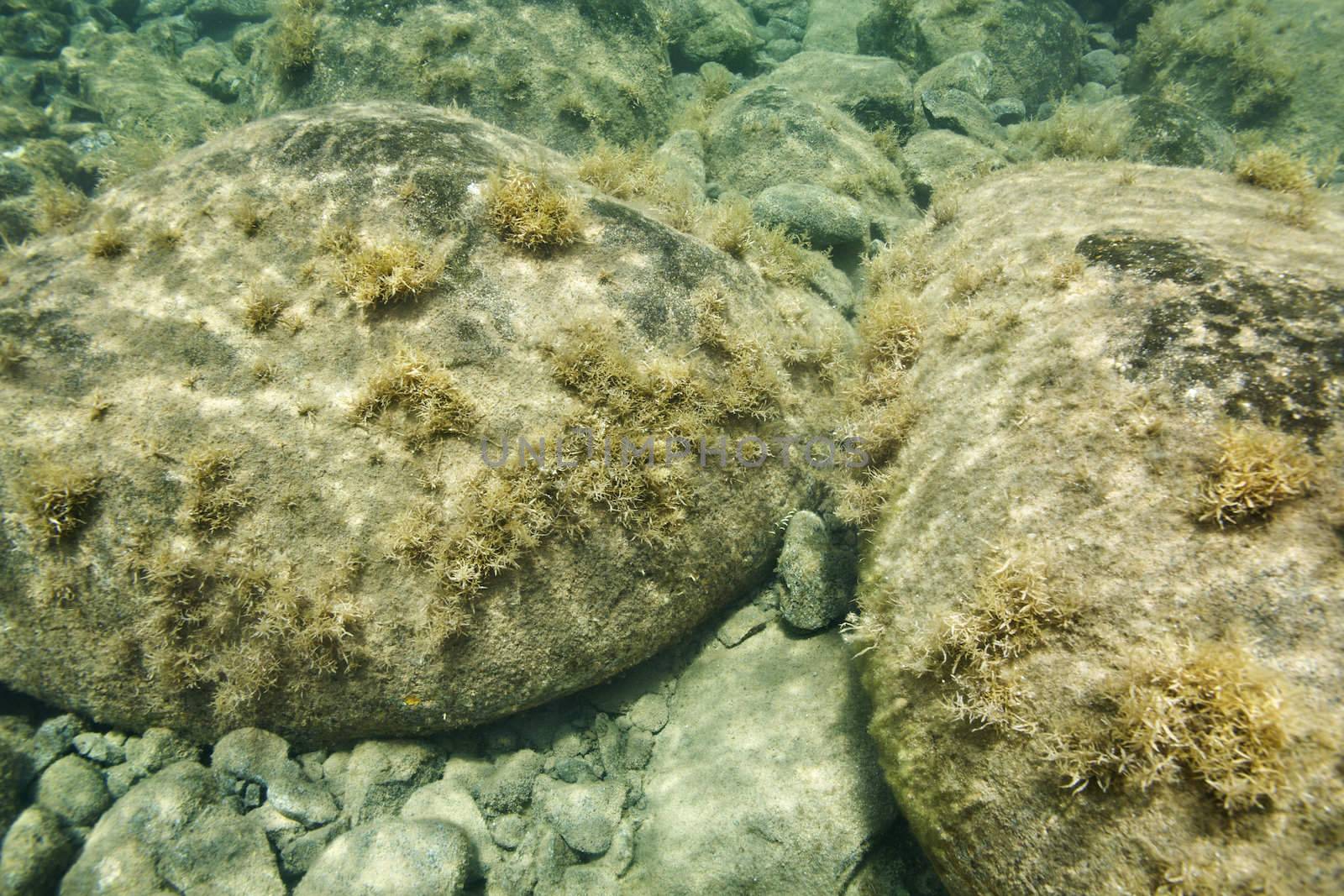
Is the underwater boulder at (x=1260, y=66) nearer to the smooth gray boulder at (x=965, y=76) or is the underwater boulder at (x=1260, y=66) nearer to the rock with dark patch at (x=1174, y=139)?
the rock with dark patch at (x=1174, y=139)

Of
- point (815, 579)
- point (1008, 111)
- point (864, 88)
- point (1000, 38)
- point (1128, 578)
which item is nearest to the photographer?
point (1128, 578)

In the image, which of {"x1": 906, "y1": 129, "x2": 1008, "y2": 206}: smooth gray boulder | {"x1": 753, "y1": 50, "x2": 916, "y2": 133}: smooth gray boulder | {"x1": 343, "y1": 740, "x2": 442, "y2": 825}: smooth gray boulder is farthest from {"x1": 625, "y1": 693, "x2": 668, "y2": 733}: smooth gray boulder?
{"x1": 753, "y1": 50, "x2": 916, "y2": 133}: smooth gray boulder

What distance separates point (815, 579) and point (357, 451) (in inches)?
148

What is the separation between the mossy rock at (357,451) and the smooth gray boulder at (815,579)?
31 centimetres

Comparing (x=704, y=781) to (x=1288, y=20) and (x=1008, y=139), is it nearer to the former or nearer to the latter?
(x=1008, y=139)

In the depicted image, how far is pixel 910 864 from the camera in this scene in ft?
12.5

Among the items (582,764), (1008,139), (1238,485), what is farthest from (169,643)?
(1008,139)

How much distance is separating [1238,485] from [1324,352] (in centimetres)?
115

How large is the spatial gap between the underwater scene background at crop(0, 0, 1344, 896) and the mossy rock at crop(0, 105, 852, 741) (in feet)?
0.12

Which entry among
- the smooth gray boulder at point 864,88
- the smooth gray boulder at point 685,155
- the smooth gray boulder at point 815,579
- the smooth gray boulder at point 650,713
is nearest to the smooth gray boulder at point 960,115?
the smooth gray boulder at point 864,88

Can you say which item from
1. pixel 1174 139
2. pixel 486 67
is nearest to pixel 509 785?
pixel 486 67

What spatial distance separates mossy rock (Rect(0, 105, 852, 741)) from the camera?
4.25 metres

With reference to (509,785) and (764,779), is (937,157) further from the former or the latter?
(509,785)

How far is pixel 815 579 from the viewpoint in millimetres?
4965
